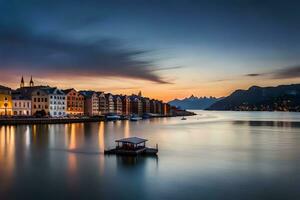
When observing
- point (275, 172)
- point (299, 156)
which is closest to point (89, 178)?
point (275, 172)

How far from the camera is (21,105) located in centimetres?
9769

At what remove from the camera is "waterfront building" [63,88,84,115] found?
11347 cm

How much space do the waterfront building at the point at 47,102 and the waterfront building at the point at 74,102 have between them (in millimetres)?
6736

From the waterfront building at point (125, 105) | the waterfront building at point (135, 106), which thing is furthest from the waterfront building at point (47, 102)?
the waterfront building at point (135, 106)

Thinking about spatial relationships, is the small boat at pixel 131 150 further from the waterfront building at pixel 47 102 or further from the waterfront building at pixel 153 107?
the waterfront building at pixel 153 107

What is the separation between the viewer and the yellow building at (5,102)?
300 feet

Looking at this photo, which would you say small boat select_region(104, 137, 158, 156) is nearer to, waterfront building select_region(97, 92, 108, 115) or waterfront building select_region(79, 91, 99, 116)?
waterfront building select_region(79, 91, 99, 116)

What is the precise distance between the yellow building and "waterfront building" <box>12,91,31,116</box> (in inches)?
68.7

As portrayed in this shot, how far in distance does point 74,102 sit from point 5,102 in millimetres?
27483

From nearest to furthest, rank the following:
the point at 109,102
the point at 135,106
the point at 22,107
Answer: the point at 22,107
the point at 109,102
the point at 135,106

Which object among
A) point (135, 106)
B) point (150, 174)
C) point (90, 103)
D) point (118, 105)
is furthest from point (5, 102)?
point (135, 106)

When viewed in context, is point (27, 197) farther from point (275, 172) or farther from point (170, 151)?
point (170, 151)

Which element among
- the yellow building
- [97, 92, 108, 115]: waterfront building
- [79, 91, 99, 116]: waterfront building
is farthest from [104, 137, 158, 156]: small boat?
[97, 92, 108, 115]: waterfront building

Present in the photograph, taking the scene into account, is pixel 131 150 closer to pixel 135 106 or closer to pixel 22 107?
pixel 22 107
